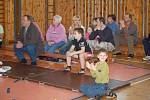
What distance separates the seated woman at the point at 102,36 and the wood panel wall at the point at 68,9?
9.05 ft

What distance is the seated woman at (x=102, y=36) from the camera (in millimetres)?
8391

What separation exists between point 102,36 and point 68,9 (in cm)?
392

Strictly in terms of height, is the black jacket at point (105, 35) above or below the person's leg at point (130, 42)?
above

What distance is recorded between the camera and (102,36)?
849cm

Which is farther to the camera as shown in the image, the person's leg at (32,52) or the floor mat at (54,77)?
the person's leg at (32,52)

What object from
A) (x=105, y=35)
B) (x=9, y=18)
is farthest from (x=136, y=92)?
(x=9, y=18)

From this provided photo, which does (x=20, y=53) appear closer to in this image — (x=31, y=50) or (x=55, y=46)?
(x=31, y=50)

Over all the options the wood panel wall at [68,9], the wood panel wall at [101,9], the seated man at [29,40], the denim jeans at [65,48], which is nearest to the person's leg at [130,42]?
the denim jeans at [65,48]

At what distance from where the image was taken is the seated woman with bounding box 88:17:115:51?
839cm

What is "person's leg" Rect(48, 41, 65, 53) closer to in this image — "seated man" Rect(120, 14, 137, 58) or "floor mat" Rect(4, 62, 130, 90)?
"floor mat" Rect(4, 62, 130, 90)

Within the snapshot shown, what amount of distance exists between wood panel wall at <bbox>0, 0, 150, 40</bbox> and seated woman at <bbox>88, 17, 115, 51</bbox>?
276cm

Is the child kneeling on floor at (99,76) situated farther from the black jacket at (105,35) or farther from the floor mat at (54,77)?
the black jacket at (105,35)

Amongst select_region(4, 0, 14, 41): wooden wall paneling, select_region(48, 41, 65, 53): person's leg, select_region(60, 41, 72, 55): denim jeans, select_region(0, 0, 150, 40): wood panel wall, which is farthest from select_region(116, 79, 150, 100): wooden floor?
select_region(4, 0, 14, 41): wooden wall paneling

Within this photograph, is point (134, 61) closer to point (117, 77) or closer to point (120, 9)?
point (117, 77)
